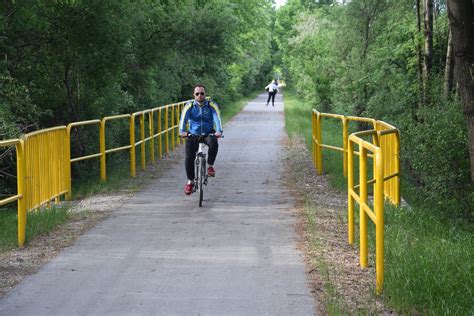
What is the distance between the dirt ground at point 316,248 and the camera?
6.56 meters

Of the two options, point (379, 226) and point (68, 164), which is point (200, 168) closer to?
point (68, 164)

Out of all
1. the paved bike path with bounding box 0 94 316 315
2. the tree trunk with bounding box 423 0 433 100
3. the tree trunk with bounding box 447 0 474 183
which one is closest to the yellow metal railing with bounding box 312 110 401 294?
the paved bike path with bounding box 0 94 316 315

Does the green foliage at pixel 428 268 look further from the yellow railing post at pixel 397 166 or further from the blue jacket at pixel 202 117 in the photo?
the blue jacket at pixel 202 117

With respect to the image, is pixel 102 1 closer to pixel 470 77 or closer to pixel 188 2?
pixel 188 2

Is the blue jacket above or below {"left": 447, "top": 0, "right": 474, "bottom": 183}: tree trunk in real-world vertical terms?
below

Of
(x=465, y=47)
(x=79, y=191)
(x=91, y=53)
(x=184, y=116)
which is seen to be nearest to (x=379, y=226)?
(x=465, y=47)

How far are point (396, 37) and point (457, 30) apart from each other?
64.8 ft

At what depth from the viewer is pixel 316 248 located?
8.54 metres

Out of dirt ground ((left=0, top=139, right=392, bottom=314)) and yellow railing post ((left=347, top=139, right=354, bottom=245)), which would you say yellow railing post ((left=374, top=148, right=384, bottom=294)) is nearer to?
dirt ground ((left=0, top=139, right=392, bottom=314))

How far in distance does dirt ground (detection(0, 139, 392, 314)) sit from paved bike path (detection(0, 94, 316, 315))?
149 mm

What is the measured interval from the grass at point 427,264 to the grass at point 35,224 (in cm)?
398

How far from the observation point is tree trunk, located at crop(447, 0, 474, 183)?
8.20 m

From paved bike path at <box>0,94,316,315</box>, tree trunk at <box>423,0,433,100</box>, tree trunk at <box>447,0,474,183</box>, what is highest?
tree trunk at <box>423,0,433,100</box>

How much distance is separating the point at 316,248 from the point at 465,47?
2645mm
